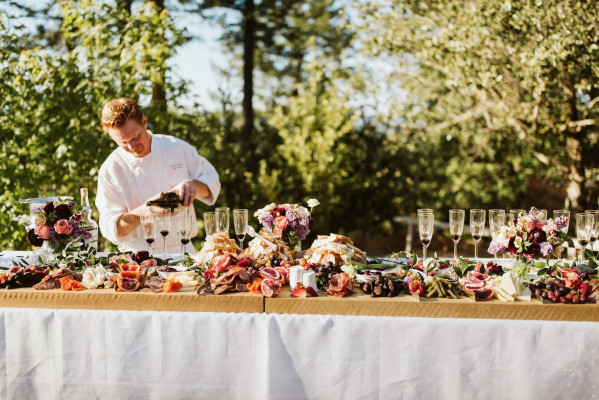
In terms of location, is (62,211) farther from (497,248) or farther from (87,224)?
(497,248)

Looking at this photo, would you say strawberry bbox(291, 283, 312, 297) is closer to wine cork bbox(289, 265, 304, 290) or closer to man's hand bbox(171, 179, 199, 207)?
wine cork bbox(289, 265, 304, 290)

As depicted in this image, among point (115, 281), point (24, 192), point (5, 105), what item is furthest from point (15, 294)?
point (5, 105)

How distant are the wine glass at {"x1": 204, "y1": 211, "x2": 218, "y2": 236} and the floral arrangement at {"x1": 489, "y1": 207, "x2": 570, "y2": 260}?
1.17 m

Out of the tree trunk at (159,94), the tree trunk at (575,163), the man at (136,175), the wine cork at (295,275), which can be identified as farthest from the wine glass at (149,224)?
the tree trunk at (575,163)

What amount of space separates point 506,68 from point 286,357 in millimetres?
4002

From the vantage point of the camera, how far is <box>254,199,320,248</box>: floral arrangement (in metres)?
2.42

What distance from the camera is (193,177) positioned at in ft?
10.8

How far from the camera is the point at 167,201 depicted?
254 centimetres

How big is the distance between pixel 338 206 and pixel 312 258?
504cm

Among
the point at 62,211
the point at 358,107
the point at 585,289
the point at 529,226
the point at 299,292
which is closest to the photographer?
the point at 585,289

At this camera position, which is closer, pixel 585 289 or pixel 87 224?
pixel 585 289

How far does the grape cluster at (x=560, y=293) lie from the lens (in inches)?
76.6

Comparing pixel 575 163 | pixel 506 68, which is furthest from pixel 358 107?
pixel 575 163

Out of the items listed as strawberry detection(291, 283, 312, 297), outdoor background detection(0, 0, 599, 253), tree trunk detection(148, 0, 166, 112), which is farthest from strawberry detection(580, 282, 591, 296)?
tree trunk detection(148, 0, 166, 112)
